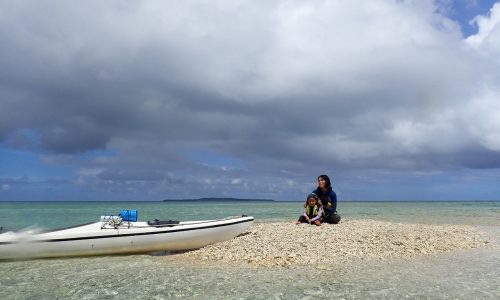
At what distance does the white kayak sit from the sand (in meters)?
0.57

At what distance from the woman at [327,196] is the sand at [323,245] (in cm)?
100

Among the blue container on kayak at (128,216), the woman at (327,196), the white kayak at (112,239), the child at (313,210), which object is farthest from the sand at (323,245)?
the blue container on kayak at (128,216)

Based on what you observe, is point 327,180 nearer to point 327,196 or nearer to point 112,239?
point 327,196

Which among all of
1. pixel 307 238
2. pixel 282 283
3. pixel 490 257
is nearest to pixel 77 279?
pixel 282 283

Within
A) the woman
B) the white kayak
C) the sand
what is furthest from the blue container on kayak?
the woman

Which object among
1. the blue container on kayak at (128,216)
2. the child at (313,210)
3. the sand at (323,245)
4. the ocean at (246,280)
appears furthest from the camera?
the child at (313,210)

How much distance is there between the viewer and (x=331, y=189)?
60.3 ft

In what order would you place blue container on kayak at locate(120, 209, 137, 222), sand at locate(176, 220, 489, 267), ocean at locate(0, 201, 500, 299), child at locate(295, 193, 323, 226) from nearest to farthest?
ocean at locate(0, 201, 500, 299), sand at locate(176, 220, 489, 267), blue container on kayak at locate(120, 209, 137, 222), child at locate(295, 193, 323, 226)

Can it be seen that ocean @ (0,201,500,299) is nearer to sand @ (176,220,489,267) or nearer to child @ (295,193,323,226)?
sand @ (176,220,489,267)

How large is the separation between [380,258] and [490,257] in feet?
13.3

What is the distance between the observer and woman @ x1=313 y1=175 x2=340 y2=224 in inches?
715

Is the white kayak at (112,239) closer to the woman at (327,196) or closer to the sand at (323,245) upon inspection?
the sand at (323,245)

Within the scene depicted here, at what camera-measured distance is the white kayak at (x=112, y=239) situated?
12802 millimetres

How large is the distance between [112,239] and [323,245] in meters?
7.61
